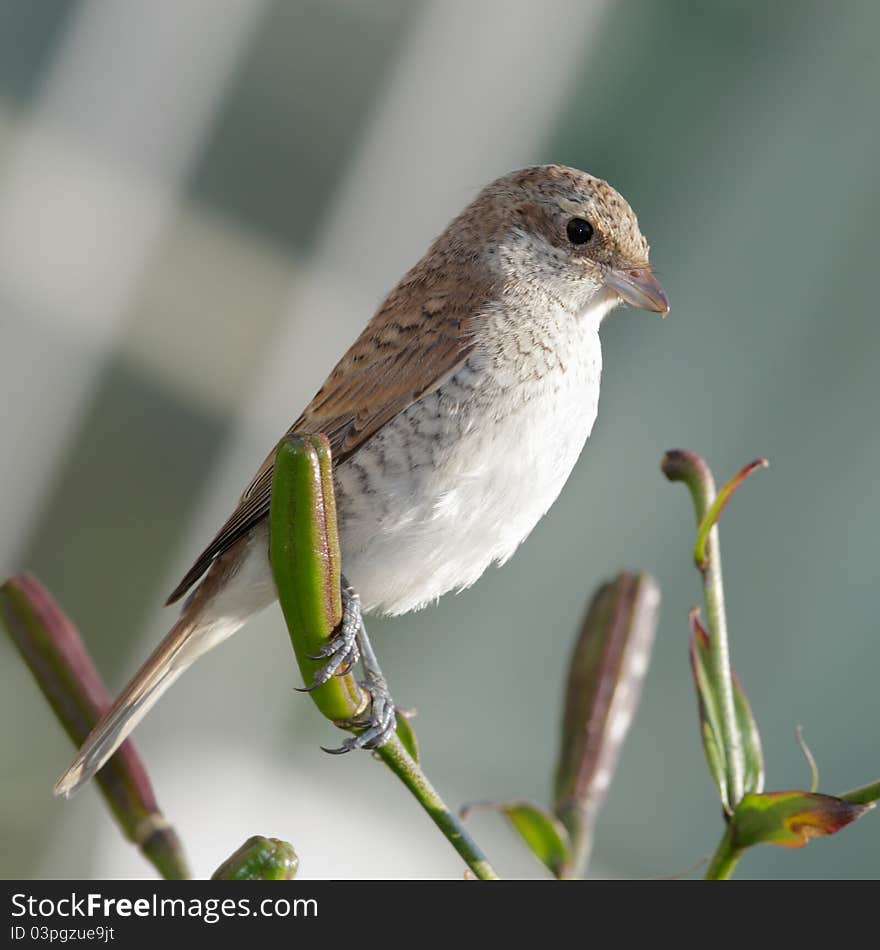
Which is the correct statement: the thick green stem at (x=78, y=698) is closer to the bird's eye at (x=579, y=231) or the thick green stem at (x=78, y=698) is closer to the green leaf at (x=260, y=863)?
the green leaf at (x=260, y=863)

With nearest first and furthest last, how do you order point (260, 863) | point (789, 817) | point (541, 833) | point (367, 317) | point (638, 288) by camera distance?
point (260, 863), point (789, 817), point (541, 833), point (638, 288), point (367, 317)

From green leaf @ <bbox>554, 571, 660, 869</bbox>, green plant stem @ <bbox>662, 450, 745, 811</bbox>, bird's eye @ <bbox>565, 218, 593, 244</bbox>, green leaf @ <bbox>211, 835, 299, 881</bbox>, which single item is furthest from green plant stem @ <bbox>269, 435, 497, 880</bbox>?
bird's eye @ <bbox>565, 218, 593, 244</bbox>

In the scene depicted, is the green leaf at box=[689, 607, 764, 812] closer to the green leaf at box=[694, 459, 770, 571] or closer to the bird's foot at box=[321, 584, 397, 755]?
the green leaf at box=[694, 459, 770, 571]

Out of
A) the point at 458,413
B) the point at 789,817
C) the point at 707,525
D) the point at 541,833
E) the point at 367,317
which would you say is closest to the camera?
Result: the point at 789,817

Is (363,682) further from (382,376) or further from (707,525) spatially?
(382,376)

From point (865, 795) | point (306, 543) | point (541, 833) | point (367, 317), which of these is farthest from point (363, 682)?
point (367, 317)

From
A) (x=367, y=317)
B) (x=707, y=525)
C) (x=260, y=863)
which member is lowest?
(x=367, y=317)
